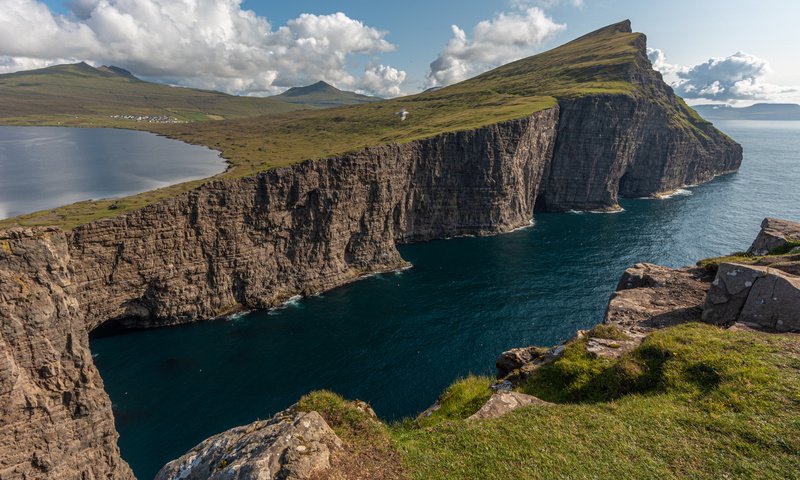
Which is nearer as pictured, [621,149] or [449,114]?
[621,149]

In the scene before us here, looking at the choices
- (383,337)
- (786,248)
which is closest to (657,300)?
(786,248)

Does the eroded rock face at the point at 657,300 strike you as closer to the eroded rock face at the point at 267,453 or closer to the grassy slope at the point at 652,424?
the grassy slope at the point at 652,424

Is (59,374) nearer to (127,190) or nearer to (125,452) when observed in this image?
(125,452)

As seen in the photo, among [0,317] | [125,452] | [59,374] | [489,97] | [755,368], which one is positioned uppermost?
[489,97]

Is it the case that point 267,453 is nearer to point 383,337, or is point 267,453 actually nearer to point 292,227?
point 383,337

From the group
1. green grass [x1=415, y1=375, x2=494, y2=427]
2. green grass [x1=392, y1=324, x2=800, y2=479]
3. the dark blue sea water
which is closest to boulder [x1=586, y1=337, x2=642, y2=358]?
green grass [x1=392, y1=324, x2=800, y2=479]

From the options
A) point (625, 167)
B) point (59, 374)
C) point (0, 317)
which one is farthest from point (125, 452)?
point (625, 167)
